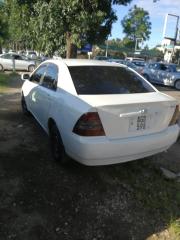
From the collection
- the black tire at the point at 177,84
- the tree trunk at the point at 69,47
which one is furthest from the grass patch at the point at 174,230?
the black tire at the point at 177,84

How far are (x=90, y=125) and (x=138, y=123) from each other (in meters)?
0.64

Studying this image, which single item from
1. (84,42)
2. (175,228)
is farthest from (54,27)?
(175,228)

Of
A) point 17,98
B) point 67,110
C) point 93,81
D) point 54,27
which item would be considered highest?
point 54,27

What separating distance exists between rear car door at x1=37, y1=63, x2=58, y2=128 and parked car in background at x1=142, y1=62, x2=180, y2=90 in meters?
13.5

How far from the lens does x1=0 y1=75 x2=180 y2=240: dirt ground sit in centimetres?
313

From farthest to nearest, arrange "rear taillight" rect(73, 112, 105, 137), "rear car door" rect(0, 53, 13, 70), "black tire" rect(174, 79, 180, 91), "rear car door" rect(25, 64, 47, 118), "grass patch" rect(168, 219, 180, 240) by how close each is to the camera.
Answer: "rear car door" rect(0, 53, 13, 70)
"black tire" rect(174, 79, 180, 91)
"rear car door" rect(25, 64, 47, 118)
"rear taillight" rect(73, 112, 105, 137)
"grass patch" rect(168, 219, 180, 240)

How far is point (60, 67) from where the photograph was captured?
4.80 m

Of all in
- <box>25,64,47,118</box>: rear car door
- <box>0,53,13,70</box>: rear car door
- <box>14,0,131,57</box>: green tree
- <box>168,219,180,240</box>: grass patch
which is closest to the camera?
<box>168,219,180,240</box>: grass patch

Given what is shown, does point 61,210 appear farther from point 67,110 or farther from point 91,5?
point 91,5

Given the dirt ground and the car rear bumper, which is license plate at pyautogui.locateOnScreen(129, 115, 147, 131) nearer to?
the car rear bumper

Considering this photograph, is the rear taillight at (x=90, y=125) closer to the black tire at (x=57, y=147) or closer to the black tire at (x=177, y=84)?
the black tire at (x=57, y=147)

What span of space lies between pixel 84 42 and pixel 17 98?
408 cm

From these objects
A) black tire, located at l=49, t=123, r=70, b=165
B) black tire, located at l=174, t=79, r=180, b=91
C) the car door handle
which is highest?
the car door handle

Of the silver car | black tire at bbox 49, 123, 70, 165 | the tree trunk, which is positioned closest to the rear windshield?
black tire at bbox 49, 123, 70, 165
